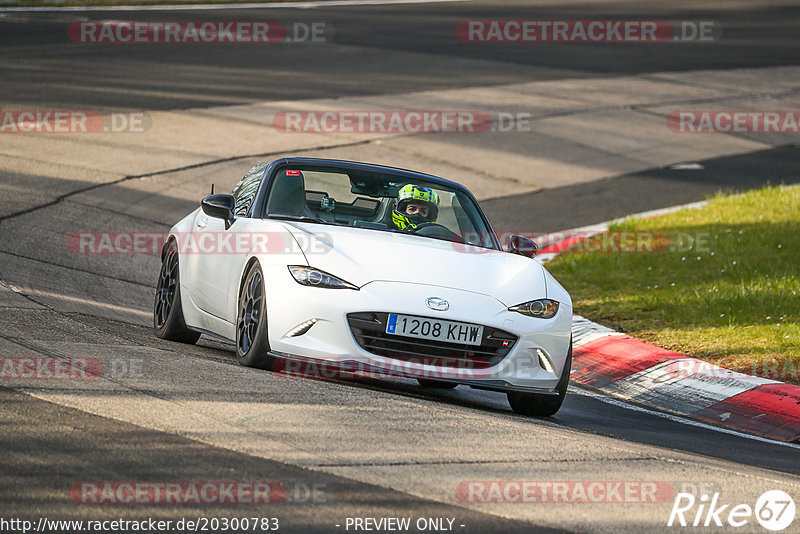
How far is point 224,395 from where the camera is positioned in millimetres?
6398

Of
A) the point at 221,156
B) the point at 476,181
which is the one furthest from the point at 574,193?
the point at 221,156

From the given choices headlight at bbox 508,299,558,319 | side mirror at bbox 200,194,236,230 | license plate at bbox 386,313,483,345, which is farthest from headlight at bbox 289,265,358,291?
side mirror at bbox 200,194,236,230

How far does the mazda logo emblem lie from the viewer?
23.2 ft

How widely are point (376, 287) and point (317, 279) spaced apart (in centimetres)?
36

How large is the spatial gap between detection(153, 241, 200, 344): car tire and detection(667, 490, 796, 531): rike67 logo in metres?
4.62

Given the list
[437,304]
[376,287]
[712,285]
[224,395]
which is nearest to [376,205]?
[376,287]

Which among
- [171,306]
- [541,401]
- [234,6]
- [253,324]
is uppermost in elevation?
[234,6]

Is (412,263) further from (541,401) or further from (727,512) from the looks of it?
(727,512)

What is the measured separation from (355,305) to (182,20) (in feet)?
83.3

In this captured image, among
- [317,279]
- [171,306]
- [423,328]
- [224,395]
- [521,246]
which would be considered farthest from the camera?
[171,306]

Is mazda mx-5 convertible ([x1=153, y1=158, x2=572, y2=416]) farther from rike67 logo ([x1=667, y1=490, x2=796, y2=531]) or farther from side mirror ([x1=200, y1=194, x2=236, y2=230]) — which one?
rike67 logo ([x1=667, y1=490, x2=796, y2=531])

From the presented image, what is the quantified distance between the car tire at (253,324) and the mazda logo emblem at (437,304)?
1.00 meters

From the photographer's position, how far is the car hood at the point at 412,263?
23.8 ft

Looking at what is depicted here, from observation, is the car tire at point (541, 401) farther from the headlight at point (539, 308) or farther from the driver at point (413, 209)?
the driver at point (413, 209)
